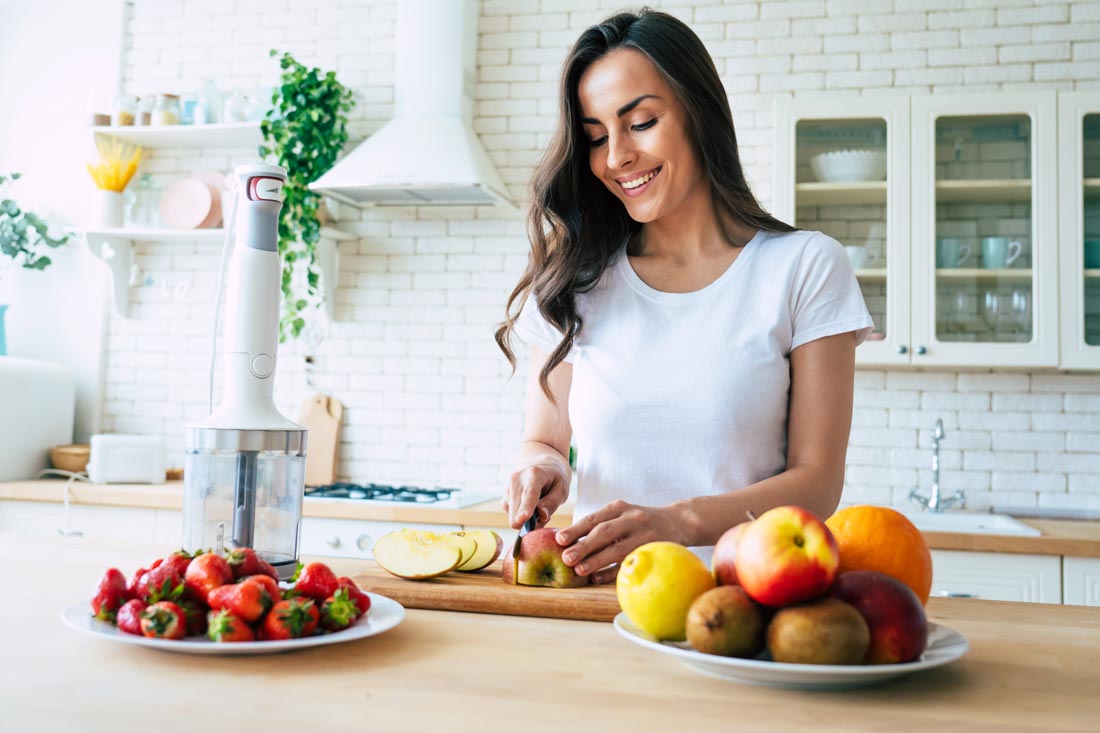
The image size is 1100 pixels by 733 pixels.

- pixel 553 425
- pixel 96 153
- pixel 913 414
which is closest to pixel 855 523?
pixel 553 425

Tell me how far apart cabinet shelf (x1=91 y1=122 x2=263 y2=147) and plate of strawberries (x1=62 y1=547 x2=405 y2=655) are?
9.79 ft

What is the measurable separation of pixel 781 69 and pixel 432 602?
291 centimetres

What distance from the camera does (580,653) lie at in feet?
3.26

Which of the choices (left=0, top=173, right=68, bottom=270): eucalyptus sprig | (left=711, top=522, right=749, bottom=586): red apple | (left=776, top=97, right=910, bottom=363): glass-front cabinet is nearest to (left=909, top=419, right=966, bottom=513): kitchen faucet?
(left=776, top=97, right=910, bottom=363): glass-front cabinet

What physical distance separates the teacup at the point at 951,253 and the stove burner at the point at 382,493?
6.09 feet

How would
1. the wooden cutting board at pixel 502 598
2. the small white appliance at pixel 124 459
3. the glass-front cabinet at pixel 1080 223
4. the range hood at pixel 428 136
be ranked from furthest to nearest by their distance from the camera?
the small white appliance at pixel 124 459
the range hood at pixel 428 136
the glass-front cabinet at pixel 1080 223
the wooden cutting board at pixel 502 598

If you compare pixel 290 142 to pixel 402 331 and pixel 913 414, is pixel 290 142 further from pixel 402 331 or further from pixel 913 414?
pixel 913 414

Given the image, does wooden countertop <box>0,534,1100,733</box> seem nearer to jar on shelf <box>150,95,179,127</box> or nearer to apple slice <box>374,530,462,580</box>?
apple slice <box>374,530,462,580</box>

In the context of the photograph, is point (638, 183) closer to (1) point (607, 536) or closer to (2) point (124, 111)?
(1) point (607, 536)

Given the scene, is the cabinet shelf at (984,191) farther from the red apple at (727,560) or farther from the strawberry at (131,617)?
the strawberry at (131,617)

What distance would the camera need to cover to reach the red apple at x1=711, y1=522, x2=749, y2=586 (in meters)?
0.88

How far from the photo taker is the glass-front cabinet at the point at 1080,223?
9.98 feet

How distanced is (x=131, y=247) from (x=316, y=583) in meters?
3.47

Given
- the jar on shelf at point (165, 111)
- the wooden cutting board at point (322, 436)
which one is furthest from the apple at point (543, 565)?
the jar on shelf at point (165, 111)
